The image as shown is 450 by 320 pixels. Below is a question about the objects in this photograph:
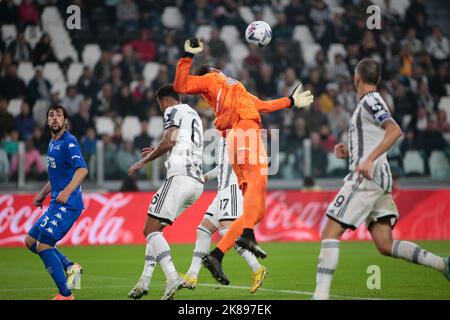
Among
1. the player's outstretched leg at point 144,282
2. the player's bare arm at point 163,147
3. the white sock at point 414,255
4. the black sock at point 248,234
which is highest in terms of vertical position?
the player's bare arm at point 163,147

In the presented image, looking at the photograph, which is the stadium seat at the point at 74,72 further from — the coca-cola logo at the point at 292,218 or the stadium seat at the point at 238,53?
the coca-cola logo at the point at 292,218

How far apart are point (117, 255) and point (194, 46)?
7.68 metres

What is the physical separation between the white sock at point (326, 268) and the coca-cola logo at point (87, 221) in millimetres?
10602

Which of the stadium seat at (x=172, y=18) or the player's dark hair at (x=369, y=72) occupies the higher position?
the stadium seat at (x=172, y=18)

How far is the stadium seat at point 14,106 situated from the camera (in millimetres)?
20016

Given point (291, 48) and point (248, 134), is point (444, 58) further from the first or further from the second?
point (248, 134)

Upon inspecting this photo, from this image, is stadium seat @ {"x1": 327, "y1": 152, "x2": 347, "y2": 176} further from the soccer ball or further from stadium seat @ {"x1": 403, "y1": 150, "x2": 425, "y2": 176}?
the soccer ball

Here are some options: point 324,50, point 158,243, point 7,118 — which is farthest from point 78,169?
point 324,50

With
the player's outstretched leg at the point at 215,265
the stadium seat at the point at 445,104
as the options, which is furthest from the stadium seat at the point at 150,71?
the player's outstretched leg at the point at 215,265

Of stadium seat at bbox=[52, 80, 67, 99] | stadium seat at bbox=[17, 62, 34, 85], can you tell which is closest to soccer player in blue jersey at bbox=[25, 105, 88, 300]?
stadium seat at bbox=[52, 80, 67, 99]
